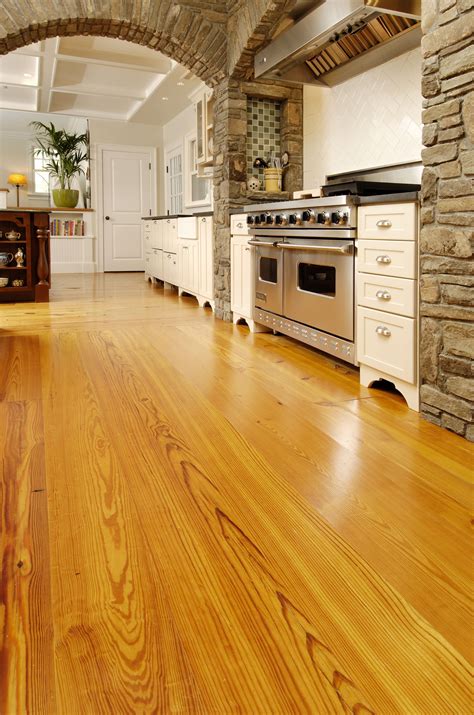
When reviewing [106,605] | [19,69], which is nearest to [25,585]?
[106,605]

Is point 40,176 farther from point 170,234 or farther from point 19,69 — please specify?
point 170,234

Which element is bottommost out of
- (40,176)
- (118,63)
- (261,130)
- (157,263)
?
(157,263)

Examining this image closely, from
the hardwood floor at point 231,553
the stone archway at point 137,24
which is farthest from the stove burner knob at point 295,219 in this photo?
the stone archway at point 137,24

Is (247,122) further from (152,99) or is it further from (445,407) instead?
(152,99)

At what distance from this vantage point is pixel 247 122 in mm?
4941

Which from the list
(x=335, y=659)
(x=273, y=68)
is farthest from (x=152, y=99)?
(x=335, y=659)

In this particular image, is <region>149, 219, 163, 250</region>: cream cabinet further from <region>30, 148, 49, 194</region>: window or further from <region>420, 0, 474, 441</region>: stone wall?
<region>420, 0, 474, 441</region>: stone wall

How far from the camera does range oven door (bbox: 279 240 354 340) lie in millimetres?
2967

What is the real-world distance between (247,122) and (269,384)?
2.90 m

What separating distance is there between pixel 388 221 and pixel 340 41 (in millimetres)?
2003

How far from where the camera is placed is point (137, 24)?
4680 millimetres

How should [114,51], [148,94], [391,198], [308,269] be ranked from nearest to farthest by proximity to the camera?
[391,198], [308,269], [114,51], [148,94]

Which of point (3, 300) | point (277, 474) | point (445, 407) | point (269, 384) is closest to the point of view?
point (277, 474)

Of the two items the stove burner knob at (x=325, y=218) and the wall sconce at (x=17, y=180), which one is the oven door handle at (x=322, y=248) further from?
the wall sconce at (x=17, y=180)
